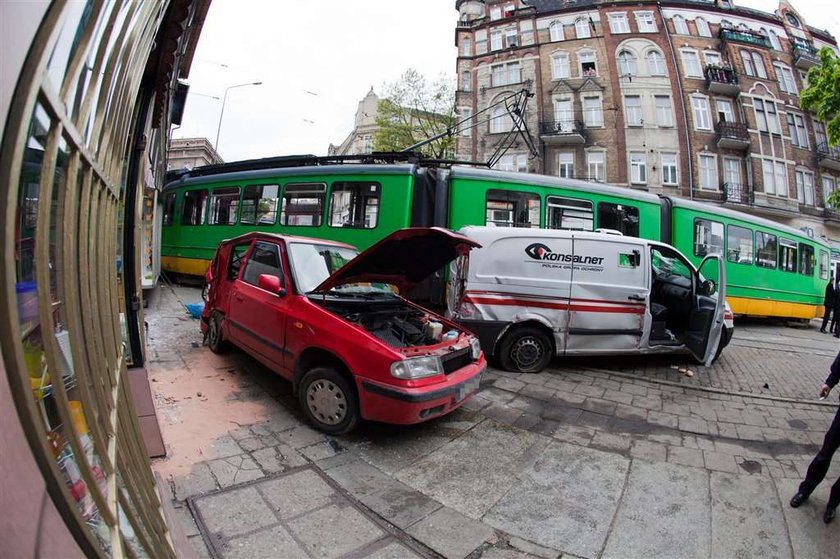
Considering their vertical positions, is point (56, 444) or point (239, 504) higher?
point (56, 444)

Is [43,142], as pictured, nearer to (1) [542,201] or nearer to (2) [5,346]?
(2) [5,346]

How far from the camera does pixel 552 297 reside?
570 centimetres

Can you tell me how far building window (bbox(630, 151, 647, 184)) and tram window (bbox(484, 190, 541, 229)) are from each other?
1990cm

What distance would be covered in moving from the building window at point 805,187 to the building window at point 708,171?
16.9 feet

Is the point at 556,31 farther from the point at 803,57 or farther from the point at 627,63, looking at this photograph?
the point at 803,57

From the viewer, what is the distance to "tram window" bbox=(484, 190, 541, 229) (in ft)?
26.5

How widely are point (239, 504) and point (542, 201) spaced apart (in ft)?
24.6

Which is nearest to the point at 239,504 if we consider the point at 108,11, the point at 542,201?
the point at 108,11

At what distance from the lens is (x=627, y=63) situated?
25391 mm

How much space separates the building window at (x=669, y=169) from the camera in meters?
23.7

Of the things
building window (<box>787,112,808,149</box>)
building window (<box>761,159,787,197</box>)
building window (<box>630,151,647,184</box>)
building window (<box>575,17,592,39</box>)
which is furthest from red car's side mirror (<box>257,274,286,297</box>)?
building window (<box>787,112,808,149</box>)

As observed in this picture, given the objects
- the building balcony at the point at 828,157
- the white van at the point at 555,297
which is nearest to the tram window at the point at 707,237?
the white van at the point at 555,297

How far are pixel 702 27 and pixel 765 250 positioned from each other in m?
23.3

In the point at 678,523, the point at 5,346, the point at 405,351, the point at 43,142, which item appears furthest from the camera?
the point at 405,351
